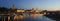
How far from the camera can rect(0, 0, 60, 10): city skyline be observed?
257 cm

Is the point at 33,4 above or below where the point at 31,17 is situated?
above

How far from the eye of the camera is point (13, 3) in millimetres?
2611

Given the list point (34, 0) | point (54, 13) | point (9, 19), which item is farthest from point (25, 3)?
point (54, 13)

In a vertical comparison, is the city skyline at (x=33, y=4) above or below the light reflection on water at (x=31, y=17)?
above

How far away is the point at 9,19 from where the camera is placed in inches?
102

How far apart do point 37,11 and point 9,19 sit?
553 mm

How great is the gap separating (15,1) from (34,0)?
362mm

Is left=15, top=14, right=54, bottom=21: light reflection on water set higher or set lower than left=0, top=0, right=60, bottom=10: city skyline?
lower

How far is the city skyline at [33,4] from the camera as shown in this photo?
2.57 metres

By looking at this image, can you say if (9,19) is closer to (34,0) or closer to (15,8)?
(15,8)

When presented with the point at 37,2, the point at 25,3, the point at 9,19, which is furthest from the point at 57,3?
the point at 9,19

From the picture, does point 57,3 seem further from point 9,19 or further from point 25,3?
point 9,19

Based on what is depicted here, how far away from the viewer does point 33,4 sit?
104 inches

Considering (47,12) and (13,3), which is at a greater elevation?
(13,3)
